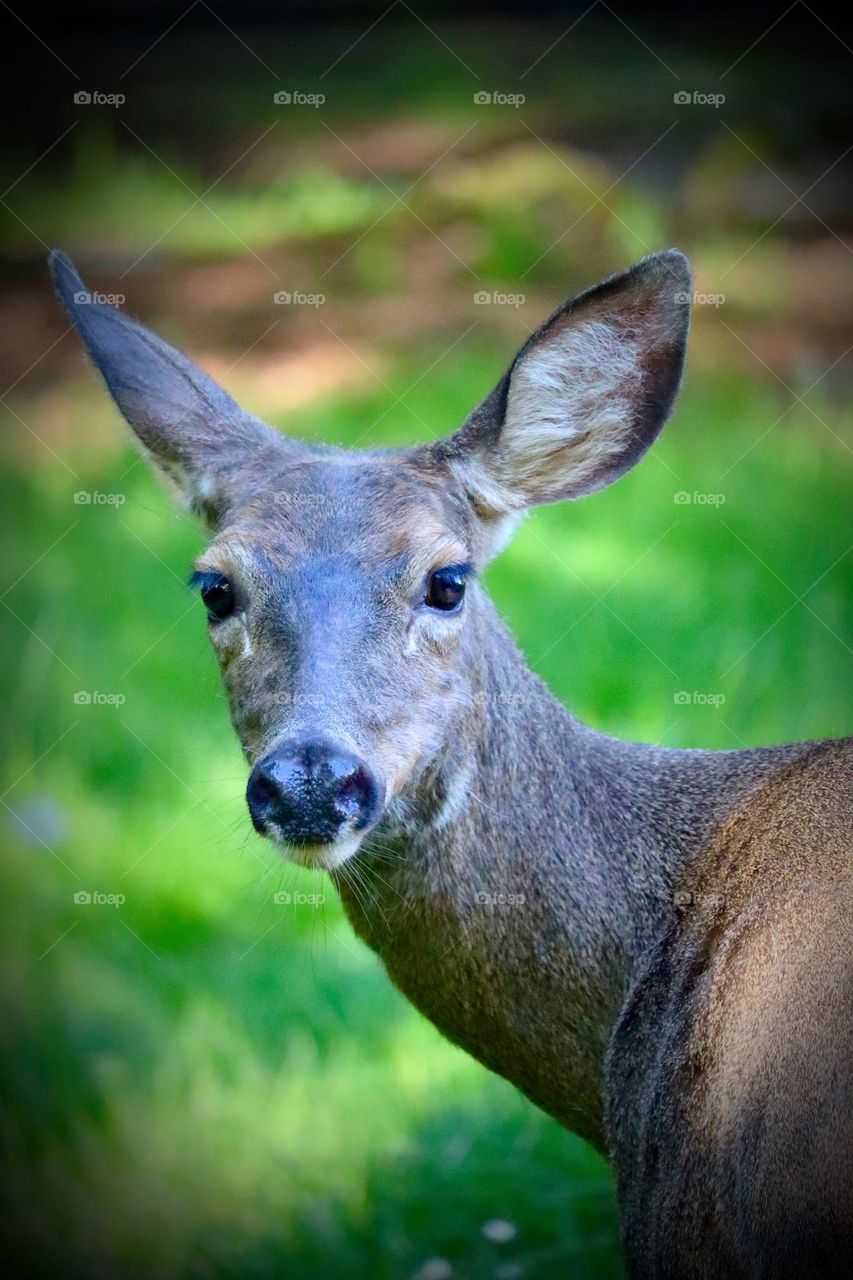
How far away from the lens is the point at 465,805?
5098 millimetres

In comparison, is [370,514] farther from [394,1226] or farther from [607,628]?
[607,628]

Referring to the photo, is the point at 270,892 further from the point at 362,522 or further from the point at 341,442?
the point at 362,522

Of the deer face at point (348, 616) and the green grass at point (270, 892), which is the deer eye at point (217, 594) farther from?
the green grass at point (270, 892)

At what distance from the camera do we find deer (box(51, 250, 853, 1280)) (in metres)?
4.35

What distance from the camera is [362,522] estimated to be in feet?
16.7

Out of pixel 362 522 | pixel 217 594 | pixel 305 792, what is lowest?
pixel 305 792

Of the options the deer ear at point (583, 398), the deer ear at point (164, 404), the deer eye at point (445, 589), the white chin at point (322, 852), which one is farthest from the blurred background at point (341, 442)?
the white chin at point (322, 852)

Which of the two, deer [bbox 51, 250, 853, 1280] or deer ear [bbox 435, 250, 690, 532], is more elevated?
deer ear [bbox 435, 250, 690, 532]

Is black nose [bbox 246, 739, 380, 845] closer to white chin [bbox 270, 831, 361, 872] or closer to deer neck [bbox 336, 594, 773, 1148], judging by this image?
white chin [bbox 270, 831, 361, 872]

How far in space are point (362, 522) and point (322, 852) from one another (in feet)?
3.81

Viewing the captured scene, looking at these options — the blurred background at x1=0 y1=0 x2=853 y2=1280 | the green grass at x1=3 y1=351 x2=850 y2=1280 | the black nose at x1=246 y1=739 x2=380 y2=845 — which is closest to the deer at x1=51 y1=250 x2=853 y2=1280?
the black nose at x1=246 y1=739 x2=380 y2=845

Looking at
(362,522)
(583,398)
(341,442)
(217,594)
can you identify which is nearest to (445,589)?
(362,522)

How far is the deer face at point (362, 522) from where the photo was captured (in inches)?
177

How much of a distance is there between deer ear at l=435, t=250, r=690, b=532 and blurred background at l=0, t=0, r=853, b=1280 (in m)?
1.81
